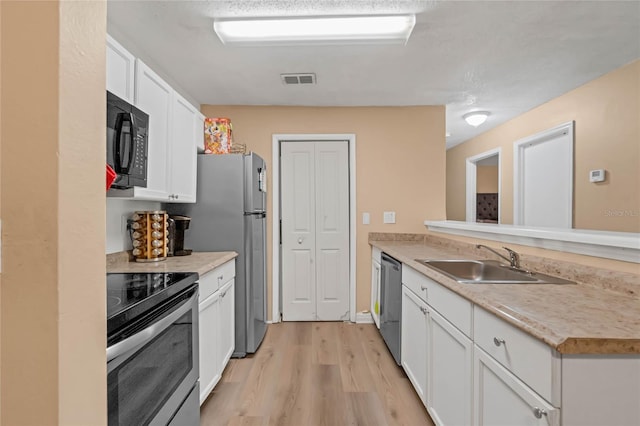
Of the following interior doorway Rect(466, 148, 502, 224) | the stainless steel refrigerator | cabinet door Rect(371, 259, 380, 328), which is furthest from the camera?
interior doorway Rect(466, 148, 502, 224)

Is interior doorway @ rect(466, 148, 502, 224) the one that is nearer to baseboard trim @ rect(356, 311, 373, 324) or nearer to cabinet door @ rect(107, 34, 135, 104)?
baseboard trim @ rect(356, 311, 373, 324)

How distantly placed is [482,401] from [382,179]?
2507mm

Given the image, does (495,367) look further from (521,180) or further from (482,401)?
(521,180)

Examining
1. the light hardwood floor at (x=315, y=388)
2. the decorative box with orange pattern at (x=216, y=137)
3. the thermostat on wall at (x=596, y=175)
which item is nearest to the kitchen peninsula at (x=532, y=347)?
the light hardwood floor at (x=315, y=388)

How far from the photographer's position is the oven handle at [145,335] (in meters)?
0.92

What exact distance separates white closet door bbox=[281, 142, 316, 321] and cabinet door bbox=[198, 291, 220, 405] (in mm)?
1383

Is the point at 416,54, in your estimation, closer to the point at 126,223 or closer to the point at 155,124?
the point at 155,124

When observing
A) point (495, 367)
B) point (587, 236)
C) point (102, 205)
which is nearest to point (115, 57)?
point (102, 205)

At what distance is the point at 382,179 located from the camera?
11.3 ft

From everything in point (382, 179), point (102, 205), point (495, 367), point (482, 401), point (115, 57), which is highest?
point (115, 57)

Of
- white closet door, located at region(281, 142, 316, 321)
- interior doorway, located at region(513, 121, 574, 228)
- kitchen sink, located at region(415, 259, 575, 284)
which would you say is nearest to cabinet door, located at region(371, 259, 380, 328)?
white closet door, located at region(281, 142, 316, 321)

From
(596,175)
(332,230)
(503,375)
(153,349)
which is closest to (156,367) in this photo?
(153,349)

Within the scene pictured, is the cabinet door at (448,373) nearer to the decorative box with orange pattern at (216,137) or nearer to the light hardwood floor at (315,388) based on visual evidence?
the light hardwood floor at (315,388)

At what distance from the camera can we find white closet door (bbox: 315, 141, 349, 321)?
3.47 m
